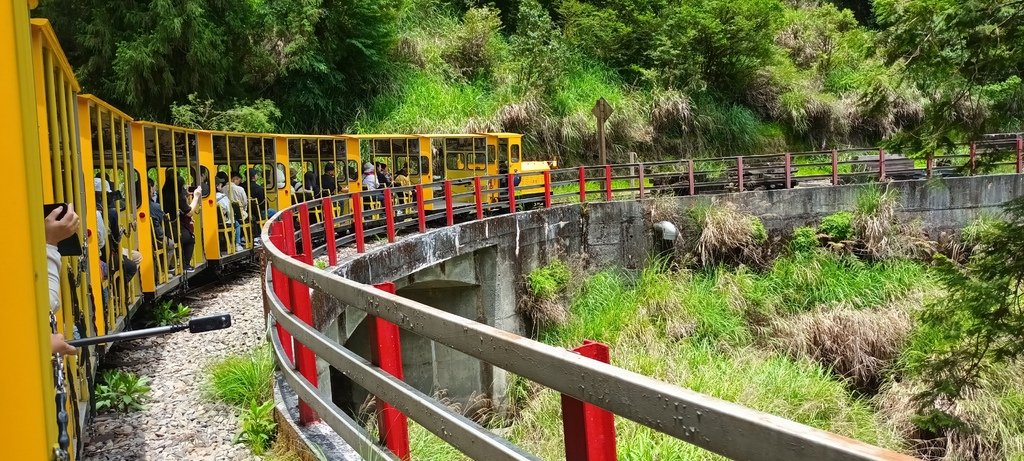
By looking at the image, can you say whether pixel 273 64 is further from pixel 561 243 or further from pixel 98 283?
pixel 98 283

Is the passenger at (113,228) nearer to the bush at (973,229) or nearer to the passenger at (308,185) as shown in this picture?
the passenger at (308,185)

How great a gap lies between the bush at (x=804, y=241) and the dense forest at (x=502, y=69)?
465 centimetres

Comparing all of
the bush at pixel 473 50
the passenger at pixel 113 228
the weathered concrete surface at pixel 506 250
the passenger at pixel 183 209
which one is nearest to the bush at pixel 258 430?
the passenger at pixel 113 228

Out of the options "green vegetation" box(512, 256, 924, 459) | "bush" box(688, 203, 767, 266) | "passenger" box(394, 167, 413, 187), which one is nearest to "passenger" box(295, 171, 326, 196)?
"passenger" box(394, 167, 413, 187)

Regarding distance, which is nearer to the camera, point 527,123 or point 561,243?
point 561,243

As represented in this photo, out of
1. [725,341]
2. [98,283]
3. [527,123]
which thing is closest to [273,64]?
[527,123]

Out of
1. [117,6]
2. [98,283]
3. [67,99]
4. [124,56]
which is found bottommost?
[98,283]

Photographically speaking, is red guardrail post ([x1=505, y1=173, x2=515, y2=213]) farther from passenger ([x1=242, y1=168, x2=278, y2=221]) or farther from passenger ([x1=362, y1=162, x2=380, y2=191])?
passenger ([x1=242, y1=168, x2=278, y2=221])

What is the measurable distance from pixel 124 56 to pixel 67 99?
56.6 ft

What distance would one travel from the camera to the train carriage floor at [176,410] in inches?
204

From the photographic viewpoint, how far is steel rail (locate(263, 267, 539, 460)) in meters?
2.37

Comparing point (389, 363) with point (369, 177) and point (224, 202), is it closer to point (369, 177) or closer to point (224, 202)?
point (224, 202)

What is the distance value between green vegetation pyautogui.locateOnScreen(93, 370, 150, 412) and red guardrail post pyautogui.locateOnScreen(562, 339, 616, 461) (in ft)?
16.3

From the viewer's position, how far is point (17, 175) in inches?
60.5
